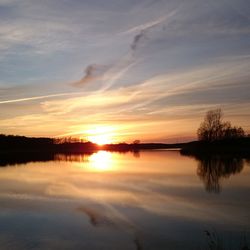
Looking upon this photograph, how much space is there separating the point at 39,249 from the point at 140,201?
26.7ft

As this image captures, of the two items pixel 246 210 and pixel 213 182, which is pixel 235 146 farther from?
pixel 246 210

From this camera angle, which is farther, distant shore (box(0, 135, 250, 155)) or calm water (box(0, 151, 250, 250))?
distant shore (box(0, 135, 250, 155))

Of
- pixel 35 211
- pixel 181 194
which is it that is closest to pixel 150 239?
pixel 35 211

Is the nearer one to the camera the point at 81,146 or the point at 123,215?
the point at 123,215

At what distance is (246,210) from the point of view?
50.1ft

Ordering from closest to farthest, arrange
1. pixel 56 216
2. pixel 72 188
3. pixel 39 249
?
pixel 39 249, pixel 56 216, pixel 72 188

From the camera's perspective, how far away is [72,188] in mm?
23438

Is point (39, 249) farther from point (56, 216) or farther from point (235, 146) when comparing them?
point (235, 146)

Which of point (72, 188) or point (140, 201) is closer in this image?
point (140, 201)

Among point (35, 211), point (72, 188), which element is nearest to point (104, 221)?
point (35, 211)

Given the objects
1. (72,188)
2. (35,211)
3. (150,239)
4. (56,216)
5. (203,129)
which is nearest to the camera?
(150,239)

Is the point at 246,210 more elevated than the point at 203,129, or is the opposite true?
the point at 203,129

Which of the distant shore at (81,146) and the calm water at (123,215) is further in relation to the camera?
the distant shore at (81,146)

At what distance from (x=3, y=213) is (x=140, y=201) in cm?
605
